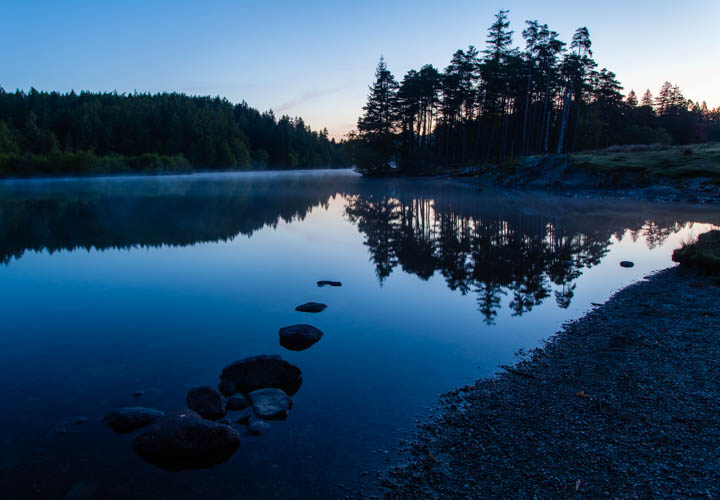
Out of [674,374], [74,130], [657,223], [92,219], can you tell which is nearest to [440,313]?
[674,374]

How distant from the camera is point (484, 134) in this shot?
90.6 m

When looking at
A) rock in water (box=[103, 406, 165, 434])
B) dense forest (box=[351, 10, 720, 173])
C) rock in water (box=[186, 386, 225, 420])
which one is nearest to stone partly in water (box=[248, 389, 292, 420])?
rock in water (box=[186, 386, 225, 420])

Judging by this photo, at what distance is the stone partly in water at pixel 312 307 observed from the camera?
12.7 meters

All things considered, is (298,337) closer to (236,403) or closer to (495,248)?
(236,403)

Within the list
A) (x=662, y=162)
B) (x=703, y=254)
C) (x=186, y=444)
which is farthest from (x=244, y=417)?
(x=662, y=162)

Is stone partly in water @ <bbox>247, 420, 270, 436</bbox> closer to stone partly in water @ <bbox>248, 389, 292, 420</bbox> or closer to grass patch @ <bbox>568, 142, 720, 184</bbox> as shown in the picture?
stone partly in water @ <bbox>248, 389, 292, 420</bbox>

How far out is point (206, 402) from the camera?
7.22m

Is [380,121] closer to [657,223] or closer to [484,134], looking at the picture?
[484,134]

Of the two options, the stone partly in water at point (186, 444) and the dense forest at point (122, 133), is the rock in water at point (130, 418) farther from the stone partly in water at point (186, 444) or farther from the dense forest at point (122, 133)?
the dense forest at point (122, 133)

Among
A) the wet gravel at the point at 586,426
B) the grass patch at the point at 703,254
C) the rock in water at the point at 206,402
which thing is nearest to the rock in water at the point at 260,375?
the rock in water at the point at 206,402

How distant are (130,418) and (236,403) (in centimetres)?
162

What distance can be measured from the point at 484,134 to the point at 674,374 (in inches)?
3507

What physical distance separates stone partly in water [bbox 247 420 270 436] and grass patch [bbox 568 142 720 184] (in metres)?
50.6

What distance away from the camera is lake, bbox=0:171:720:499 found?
239 inches
